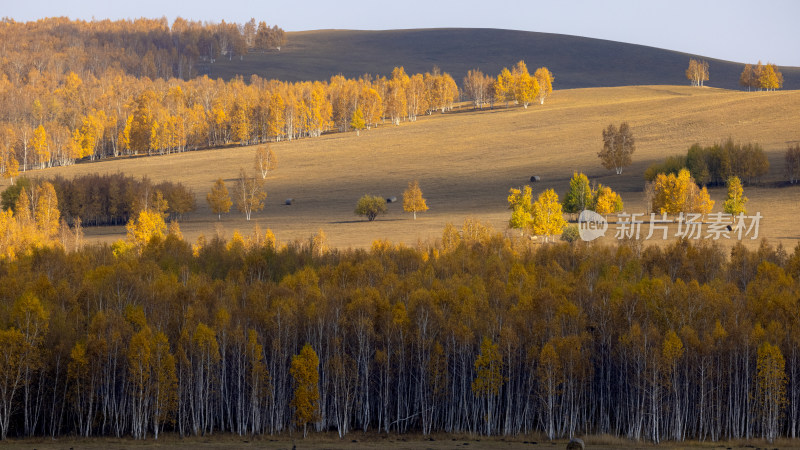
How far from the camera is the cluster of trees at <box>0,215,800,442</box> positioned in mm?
47906

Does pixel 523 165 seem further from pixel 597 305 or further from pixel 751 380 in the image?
pixel 751 380

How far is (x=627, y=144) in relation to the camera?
400ft

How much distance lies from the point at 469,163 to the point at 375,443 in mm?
94897

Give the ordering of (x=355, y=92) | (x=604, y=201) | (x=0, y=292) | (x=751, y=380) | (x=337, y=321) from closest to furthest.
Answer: (x=751, y=380), (x=337, y=321), (x=0, y=292), (x=604, y=201), (x=355, y=92)

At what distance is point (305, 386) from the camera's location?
48938mm

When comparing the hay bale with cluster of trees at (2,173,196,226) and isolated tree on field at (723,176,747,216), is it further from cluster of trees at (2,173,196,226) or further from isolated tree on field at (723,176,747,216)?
cluster of trees at (2,173,196,226)

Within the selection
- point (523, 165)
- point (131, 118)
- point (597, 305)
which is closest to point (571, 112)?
point (523, 165)

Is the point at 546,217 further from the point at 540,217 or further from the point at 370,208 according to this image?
the point at 370,208

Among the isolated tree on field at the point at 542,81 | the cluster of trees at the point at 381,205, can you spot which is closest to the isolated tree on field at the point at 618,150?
the cluster of trees at the point at 381,205

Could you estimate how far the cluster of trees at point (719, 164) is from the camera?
10844 centimetres

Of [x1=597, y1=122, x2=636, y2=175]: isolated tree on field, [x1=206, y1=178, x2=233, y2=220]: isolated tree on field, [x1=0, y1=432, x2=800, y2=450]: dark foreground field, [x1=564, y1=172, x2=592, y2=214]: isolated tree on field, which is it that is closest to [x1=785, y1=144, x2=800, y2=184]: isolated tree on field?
[x1=597, y1=122, x2=636, y2=175]: isolated tree on field

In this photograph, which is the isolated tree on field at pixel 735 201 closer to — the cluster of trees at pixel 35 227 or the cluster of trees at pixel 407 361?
the cluster of trees at pixel 407 361

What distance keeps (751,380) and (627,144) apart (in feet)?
251

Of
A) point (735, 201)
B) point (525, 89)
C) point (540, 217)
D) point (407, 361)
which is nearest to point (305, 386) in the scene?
point (407, 361)
